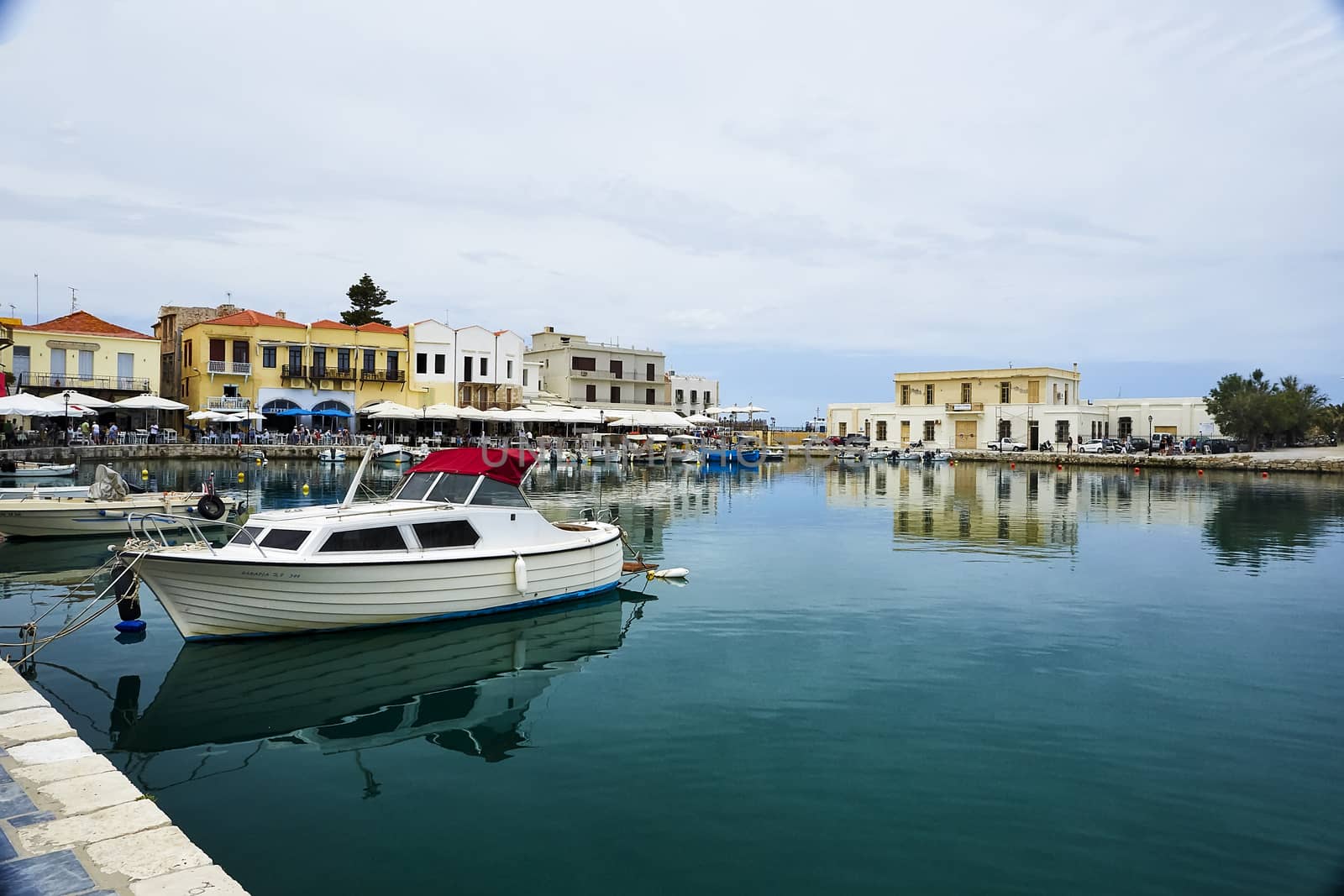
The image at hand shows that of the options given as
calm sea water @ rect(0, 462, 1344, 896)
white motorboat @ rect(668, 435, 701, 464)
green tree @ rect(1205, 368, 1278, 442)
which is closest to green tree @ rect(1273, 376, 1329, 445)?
green tree @ rect(1205, 368, 1278, 442)

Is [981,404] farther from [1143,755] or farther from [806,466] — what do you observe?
[1143,755]

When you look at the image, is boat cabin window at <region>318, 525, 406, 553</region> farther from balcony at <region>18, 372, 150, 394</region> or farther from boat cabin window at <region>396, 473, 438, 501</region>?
balcony at <region>18, 372, 150, 394</region>

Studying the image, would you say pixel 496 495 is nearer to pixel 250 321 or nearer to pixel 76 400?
pixel 76 400

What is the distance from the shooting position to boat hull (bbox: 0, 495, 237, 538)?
69.0 ft

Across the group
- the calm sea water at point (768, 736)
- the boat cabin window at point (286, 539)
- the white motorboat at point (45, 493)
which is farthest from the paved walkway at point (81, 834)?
the white motorboat at point (45, 493)

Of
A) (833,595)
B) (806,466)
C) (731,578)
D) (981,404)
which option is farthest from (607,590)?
(981,404)

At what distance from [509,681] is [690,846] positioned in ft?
16.8

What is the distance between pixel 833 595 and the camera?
17.0 metres

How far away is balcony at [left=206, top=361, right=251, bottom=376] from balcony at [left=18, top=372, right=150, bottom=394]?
3811 millimetres

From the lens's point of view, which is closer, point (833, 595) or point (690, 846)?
point (690, 846)

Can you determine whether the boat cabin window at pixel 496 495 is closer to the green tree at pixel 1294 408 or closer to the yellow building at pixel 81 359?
the yellow building at pixel 81 359

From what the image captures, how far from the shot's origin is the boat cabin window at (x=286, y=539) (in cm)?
1242

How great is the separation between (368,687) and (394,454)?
4788 cm

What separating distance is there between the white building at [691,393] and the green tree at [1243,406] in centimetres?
4713
